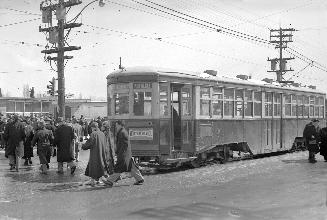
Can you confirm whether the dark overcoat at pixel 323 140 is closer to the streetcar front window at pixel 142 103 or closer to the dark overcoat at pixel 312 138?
the dark overcoat at pixel 312 138

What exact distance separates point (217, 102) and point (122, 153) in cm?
581

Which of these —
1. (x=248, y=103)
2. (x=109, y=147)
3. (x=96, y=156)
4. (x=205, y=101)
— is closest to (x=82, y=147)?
(x=96, y=156)

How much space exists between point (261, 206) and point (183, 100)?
6.89 meters

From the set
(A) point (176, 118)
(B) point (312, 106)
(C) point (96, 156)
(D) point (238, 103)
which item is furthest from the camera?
(B) point (312, 106)

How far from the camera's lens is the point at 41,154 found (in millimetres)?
16266

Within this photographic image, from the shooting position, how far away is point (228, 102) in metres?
18.7

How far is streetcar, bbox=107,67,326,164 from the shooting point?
15578mm

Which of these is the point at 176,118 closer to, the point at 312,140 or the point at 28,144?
the point at 312,140

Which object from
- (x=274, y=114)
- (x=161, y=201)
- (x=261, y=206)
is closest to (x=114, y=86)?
(x=161, y=201)

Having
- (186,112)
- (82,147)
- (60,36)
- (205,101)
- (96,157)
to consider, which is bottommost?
(96,157)

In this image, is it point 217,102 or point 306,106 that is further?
point 306,106

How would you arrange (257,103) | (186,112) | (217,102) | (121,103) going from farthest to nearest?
(257,103)
(217,102)
(186,112)
(121,103)

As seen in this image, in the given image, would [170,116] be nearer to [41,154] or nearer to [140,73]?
[140,73]

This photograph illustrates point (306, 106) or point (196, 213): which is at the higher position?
point (306, 106)
